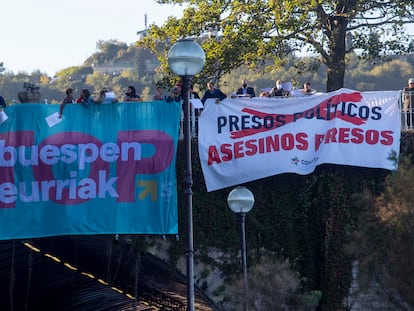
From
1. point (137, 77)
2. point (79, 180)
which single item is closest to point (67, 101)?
point (79, 180)

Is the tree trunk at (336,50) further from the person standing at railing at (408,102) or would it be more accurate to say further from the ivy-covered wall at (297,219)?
the ivy-covered wall at (297,219)

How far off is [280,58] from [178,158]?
6.17m

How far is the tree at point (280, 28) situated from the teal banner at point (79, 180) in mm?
5481

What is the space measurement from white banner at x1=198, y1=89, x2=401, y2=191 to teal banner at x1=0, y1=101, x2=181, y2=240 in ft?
4.27

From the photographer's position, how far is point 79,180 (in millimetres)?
20875

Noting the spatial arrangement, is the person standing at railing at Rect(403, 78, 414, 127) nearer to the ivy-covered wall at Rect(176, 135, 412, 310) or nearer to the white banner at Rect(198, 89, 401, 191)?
the white banner at Rect(198, 89, 401, 191)

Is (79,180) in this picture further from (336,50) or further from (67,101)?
(336,50)

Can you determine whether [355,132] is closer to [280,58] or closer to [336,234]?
[336,234]

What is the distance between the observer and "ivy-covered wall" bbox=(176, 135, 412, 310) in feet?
71.3

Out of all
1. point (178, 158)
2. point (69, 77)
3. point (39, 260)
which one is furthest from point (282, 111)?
point (69, 77)

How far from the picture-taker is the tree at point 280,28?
2548cm

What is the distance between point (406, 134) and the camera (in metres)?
22.8

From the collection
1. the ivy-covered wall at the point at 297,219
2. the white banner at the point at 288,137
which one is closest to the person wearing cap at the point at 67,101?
the ivy-covered wall at the point at 297,219

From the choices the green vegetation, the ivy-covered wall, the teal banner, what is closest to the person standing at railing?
the ivy-covered wall
